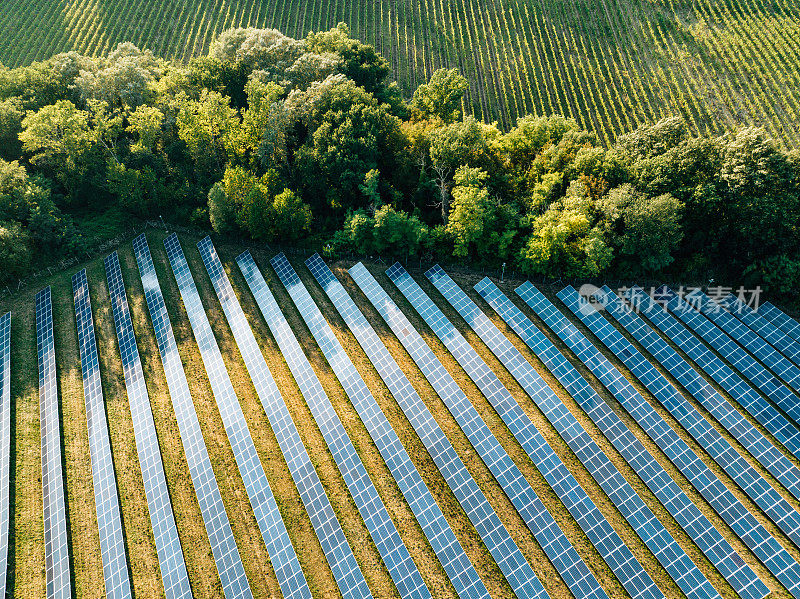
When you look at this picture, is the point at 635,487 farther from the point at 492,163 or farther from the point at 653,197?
the point at 492,163

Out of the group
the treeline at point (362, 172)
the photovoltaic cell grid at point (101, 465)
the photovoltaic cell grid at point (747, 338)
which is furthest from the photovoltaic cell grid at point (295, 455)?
the photovoltaic cell grid at point (747, 338)

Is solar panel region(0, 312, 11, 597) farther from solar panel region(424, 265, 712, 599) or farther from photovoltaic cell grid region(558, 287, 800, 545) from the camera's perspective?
photovoltaic cell grid region(558, 287, 800, 545)

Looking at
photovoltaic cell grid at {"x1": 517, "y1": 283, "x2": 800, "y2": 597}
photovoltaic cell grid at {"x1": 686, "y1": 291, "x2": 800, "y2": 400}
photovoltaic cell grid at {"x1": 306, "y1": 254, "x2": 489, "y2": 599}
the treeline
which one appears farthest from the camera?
the treeline

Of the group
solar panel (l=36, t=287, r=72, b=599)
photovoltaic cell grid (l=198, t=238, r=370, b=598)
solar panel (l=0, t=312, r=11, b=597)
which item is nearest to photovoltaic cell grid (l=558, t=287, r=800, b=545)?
Result: photovoltaic cell grid (l=198, t=238, r=370, b=598)

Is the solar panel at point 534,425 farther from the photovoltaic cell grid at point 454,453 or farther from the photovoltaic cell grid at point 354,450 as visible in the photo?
the photovoltaic cell grid at point 354,450

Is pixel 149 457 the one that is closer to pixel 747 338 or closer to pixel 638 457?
pixel 638 457

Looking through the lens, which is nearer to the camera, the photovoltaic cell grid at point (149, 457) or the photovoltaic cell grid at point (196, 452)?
the photovoltaic cell grid at point (196, 452)

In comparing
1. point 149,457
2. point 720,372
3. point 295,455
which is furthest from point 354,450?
point 720,372
